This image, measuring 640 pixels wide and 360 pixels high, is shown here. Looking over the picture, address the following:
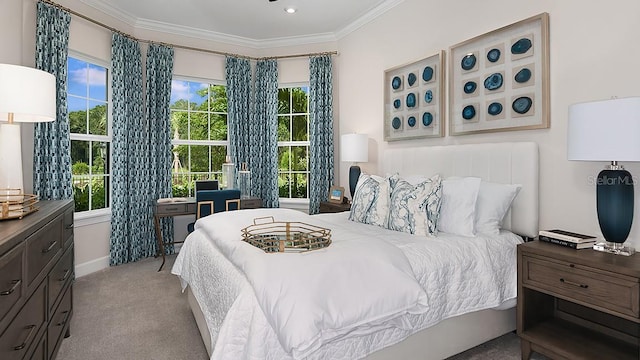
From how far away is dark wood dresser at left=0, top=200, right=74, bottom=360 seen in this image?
135cm

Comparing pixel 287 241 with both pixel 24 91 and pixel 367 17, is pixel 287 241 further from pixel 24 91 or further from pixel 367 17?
pixel 367 17

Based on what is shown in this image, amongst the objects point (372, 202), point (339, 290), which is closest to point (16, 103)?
point (339, 290)

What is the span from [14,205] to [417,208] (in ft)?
7.71

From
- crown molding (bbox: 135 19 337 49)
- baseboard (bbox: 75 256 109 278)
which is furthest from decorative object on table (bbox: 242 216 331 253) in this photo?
crown molding (bbox: 135 19 337 49)

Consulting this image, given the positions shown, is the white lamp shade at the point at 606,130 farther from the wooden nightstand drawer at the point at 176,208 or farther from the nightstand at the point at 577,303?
the wooden nightstand drawer at the point at 176,208

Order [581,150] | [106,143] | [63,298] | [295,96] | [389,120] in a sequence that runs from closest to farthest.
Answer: [581,150], [63,298], [389,120], [106,143], [295,96]

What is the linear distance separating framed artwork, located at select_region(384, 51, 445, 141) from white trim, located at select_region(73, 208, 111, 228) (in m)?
3.37

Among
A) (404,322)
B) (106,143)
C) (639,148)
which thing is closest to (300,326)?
(404,322)

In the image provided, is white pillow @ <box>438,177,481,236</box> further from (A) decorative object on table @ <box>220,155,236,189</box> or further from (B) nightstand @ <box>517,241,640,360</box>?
(A) decorative object on table @ <box>220,155,236,189</box>

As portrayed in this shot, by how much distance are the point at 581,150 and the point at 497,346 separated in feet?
4.43

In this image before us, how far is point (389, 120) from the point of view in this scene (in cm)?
393

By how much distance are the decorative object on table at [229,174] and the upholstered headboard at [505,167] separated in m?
2.73

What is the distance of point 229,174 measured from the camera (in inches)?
192

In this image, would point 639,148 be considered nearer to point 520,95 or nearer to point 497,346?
point 520,95
